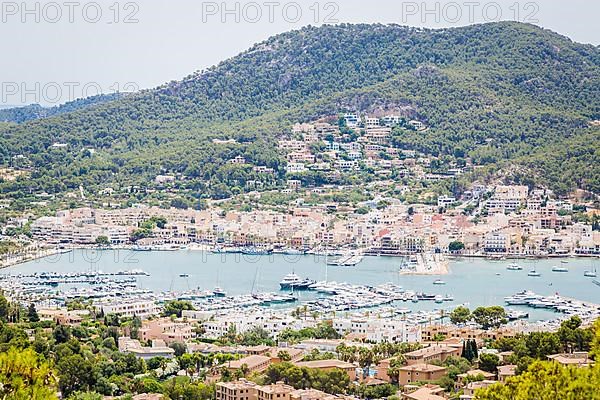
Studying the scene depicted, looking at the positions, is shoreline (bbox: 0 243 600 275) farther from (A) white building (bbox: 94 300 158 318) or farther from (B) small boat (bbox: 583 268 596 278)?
(A) white building (bbox: 94 300 158 318)

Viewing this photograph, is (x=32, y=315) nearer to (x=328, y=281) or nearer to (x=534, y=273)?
(x=328, y=281)

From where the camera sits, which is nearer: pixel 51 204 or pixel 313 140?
pixel 51 204

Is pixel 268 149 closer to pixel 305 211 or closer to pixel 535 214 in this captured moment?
pixel 305 211

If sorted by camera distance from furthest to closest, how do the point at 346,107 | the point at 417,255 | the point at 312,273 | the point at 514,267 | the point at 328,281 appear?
1. the point at 346,107
2. the point at 417,255
3. the point at 514,267
4. the point at 312,273
5. the point at 328,281

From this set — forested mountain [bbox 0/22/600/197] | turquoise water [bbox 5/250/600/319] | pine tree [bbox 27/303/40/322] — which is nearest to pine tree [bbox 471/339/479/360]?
pine tree [bbox 27/303/40/322]

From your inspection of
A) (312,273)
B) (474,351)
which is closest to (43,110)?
(312,273)

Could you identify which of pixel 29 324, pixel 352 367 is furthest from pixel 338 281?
pixel 352 367
